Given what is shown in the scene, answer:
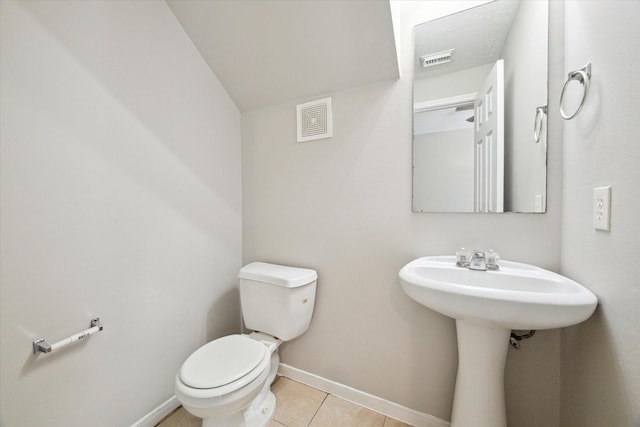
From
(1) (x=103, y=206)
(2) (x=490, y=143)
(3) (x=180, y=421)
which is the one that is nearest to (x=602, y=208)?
(2) (x=490, y=143)

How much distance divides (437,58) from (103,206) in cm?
168

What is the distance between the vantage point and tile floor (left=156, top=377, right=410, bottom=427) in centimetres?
120

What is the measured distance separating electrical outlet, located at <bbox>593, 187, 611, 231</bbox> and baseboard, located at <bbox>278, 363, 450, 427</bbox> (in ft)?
3.55

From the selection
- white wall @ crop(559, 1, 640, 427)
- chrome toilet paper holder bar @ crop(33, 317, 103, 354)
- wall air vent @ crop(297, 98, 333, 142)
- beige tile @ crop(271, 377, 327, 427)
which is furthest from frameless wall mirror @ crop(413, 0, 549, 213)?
chrome toilet paper holder bar @ crop(33, 317, 103, 354)

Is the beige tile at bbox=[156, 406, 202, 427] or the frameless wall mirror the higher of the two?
the frameless wall mirror

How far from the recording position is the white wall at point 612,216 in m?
0.58

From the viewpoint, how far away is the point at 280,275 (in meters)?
1.30

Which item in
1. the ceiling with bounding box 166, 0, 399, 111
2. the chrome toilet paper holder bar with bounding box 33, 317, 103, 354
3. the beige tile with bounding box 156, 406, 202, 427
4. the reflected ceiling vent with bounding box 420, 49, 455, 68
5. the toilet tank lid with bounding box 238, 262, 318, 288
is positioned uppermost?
the ceiling with bounding box 166, 0, 399, 111

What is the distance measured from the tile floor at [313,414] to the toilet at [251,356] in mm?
77

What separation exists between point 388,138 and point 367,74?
1.16 feet

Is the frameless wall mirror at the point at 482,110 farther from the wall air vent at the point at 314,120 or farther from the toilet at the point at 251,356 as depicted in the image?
the toilet at the point at 251,356

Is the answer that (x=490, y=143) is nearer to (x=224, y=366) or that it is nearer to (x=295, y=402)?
(x=224, y=366)

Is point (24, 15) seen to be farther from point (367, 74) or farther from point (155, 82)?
point (367, 74)

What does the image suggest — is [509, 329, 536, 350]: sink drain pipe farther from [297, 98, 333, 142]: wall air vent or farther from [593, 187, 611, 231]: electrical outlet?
[297, 98, 333, 142]: wall air vent
